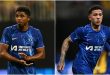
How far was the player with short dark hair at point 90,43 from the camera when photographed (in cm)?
389

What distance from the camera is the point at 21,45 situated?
384cm

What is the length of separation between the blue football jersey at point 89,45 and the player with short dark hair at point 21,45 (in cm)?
57

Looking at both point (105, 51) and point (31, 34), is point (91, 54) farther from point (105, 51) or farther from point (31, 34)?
point (31, 34)

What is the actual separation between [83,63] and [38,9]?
1211 millimetres

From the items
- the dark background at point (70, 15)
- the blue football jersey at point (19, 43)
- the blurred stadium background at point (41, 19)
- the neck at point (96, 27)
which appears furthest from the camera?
the dark background at point (70, 15)

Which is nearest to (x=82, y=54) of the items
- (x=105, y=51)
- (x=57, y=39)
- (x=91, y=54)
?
(x=91, y=54)

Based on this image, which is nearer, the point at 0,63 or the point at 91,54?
the point at 91,54

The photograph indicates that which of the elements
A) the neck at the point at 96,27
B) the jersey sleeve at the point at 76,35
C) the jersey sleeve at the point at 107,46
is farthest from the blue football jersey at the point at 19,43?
the jersey sleeve at the point at 107,46

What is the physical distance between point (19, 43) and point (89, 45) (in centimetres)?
93

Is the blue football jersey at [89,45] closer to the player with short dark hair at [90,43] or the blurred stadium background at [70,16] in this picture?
the player with short dark hair at [90,43]

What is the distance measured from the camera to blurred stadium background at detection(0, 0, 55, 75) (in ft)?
14.1

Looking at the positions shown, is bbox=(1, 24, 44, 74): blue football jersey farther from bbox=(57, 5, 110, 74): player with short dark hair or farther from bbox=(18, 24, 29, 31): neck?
bbox=(57, 5, 110, 74): player with short dark hair

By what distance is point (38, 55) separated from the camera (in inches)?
153

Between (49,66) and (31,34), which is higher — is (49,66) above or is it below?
below
